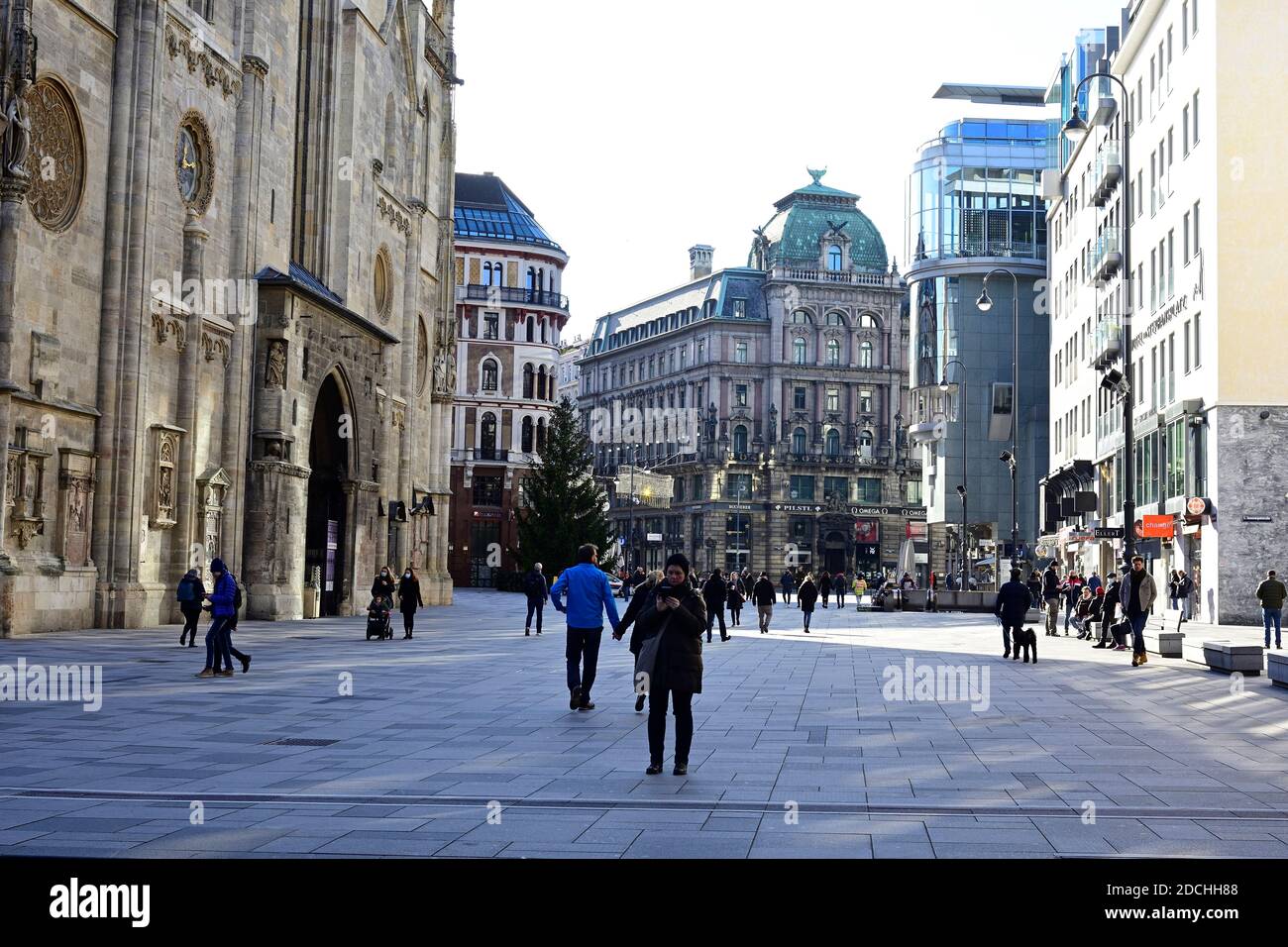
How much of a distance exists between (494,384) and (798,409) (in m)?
37.2

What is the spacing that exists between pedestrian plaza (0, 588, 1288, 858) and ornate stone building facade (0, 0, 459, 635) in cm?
654

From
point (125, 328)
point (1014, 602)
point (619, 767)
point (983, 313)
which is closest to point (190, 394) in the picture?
point (125, 328)

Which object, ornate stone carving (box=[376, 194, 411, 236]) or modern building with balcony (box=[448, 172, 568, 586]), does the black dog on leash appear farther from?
modern building with balcony (box=[448, 172, 568, 586])

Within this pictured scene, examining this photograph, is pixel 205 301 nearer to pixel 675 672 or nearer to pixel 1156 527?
pixel 675 672

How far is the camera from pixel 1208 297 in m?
43.8

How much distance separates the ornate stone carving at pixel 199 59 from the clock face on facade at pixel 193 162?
1106 mm

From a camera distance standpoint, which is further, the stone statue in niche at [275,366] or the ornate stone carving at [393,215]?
the ornate stone carving at [393,215]

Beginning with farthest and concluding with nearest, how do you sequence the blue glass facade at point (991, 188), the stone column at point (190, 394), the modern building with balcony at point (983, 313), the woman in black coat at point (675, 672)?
the blue glass facade at point (991, 188), the modern building with balcony at point (983, 313), the stone column at point (190, 394), the woman in black coat at point (675, 672)

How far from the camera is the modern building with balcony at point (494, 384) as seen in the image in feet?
311

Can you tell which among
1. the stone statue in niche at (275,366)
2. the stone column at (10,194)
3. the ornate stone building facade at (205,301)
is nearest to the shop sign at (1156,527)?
the ornate stone building facade at (205,301)

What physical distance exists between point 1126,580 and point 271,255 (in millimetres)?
23386

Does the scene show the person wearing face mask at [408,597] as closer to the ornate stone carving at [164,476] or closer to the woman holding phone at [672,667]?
the ornate stone carving at [164,476]

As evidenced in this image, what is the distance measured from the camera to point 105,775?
36.9 feet
